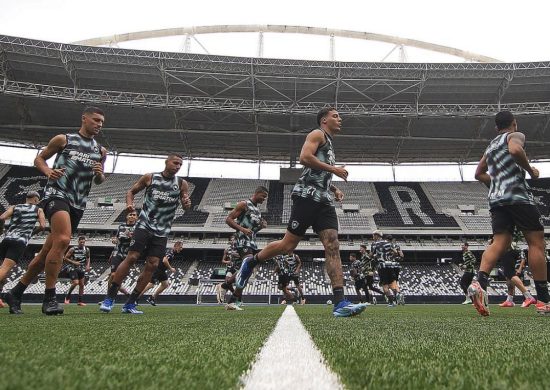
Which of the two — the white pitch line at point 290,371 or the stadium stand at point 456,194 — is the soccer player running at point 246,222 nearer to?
the white pitch line at point 290,371

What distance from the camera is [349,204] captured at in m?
29.2

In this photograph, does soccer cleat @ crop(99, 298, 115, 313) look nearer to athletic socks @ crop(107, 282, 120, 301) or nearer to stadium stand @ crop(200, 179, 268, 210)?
athletic socks @ crop(107, 282, 120, 301)

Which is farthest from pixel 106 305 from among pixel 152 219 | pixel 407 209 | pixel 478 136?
pixel 478 136

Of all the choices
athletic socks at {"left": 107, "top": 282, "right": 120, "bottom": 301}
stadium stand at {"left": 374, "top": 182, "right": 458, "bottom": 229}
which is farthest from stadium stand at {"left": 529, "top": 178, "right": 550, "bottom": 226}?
athletic socks at {"left": 107, "top": 282, "right": 120, "bottom": 301}

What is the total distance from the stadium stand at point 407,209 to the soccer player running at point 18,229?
2296 cm

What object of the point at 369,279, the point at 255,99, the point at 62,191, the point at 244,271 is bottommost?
the point at 369,279

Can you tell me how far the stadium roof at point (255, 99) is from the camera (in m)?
21.2

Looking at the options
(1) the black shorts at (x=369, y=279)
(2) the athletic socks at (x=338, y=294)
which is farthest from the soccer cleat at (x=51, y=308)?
(1) the black shorts at (x=369, y=279)

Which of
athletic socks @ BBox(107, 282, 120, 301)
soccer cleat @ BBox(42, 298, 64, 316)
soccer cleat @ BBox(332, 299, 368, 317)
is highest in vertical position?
soccer cleat @ BBox(332, 299, 368, 317)

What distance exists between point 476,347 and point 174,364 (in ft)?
4.25

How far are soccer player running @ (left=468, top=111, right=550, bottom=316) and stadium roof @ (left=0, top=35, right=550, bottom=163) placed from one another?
17894 millimetres

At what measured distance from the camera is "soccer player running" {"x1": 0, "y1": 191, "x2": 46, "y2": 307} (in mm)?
5660

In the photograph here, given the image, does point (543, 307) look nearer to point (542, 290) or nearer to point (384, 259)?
point (542, 290)

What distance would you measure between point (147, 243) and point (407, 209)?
25139 millimetres
